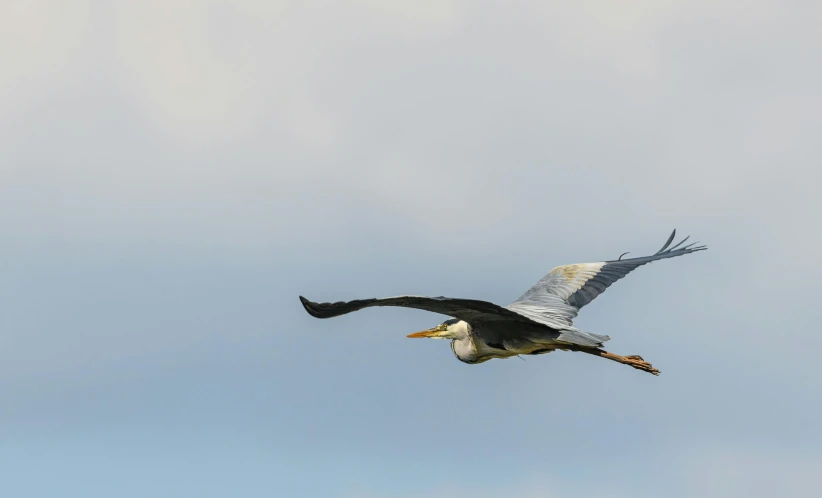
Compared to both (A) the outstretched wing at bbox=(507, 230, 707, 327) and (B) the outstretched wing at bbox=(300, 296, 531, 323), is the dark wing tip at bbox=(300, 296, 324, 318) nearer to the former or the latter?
(B) the outstretched wing at bbox=(300, 296, 531, 323)

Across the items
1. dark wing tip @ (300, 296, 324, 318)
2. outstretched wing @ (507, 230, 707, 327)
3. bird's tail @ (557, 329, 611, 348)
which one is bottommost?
dark wing tip @ (300, 296, 324, 318)

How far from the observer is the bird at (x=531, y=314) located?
17.6 metres

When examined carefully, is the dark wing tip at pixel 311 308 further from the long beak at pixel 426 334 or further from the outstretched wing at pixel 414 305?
the long beak at pixel 426 334

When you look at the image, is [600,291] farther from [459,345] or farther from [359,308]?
[359,308]

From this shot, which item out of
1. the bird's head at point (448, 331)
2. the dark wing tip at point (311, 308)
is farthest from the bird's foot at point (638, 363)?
the dark wing tip at point (311, 308)

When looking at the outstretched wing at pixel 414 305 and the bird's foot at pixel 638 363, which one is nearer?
the outstretched wing at pixel 414 305

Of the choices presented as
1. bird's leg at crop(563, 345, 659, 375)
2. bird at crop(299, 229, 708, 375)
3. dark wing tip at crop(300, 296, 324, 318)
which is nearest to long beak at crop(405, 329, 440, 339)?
bird at crop(299, 229, 708, 375)

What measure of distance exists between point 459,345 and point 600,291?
384 cm

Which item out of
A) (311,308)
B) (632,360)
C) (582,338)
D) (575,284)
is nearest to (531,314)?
(582,338)

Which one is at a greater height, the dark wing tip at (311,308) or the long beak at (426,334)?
the long beak at (426,334)

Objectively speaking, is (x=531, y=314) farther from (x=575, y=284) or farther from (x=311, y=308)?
(x=311, y=308)

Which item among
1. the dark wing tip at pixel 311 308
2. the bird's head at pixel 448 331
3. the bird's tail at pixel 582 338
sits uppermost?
the bird's head at pixel 448 331

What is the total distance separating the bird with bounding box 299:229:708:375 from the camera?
17.6 m

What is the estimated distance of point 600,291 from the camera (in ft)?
82.0
